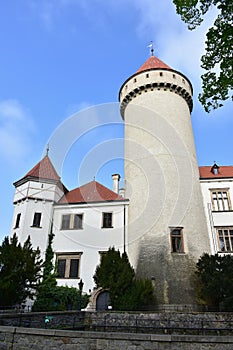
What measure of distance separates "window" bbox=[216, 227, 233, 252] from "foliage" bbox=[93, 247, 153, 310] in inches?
232

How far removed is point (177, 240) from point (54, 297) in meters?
8.76

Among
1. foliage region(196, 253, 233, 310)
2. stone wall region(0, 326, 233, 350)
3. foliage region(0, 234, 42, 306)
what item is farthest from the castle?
stone wall region(0, 326, 233, 350)

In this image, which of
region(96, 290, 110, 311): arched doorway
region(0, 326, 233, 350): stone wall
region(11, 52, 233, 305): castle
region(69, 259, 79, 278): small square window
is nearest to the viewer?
region(0, 326, 233, 350): stone wall

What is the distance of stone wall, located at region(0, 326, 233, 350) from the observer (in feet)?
17.3

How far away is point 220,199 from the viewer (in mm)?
20062

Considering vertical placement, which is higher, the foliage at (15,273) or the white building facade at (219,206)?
the white building facade at (219,206)

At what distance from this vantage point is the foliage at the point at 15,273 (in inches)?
492

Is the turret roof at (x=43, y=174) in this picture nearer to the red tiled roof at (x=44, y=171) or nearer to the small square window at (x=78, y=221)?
the red tiled roof at (x=44, y=171)

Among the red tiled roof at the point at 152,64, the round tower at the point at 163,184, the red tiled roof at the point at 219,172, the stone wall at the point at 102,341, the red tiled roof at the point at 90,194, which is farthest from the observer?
the red tiled roof at the point at 152,64

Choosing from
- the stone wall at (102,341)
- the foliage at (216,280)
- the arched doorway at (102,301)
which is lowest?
the stone wall at (102,341)

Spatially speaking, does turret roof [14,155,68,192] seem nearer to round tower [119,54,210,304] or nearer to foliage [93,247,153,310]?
round tower [119,54,210,304]

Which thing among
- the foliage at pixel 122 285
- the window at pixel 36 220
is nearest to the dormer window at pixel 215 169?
the foliage at pixel 122 285

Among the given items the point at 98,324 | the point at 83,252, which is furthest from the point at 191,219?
the point at 98,324

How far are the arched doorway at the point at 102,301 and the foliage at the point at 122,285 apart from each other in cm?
134
